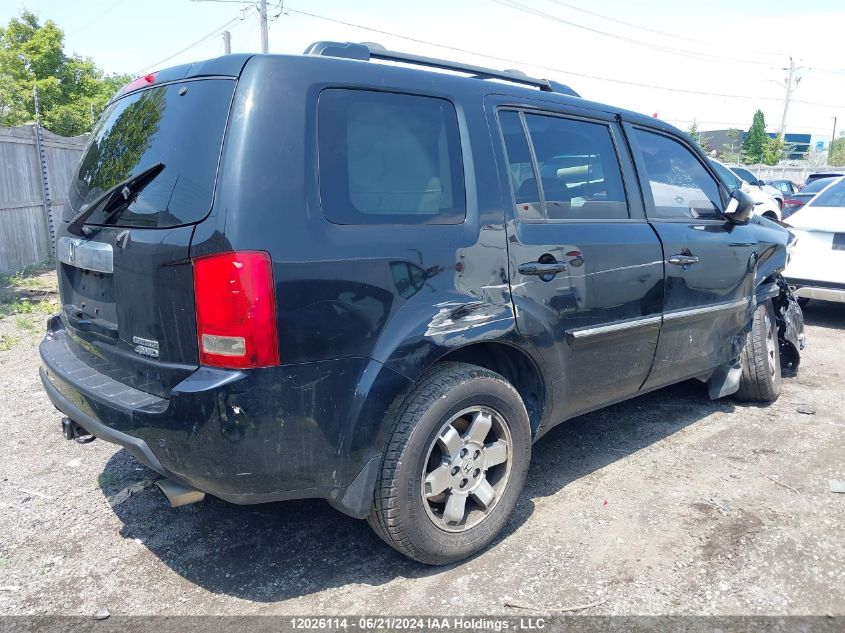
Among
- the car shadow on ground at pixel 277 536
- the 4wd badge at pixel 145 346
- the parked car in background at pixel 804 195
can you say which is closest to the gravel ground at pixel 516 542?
the car shadow on ground at pixel 277 536

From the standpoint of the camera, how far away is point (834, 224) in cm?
691

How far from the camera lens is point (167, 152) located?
2486 millimetres

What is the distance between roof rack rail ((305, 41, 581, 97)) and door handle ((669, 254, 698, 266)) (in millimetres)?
1073

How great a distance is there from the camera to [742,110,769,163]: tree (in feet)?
185

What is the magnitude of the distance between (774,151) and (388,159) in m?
53.9

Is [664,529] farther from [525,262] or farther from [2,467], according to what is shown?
[2,467]

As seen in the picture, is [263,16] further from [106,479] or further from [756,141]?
[756,141]

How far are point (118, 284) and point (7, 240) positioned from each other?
868cm

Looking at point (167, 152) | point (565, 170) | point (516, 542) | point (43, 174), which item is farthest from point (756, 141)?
point (167, 152)

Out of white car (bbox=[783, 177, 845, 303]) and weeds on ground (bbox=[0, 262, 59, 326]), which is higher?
white car (bbox=[783, 177, 845, 303])

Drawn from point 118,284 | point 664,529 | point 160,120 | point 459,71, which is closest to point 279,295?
point 118,284

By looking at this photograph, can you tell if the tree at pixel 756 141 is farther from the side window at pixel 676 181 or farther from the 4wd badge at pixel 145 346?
the 4wd badge at pixel 145 346

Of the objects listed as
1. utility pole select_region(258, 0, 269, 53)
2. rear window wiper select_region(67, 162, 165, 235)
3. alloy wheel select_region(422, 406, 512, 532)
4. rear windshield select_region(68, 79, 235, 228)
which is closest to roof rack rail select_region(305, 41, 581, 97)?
rear windshield select_region(68, 79, 235, 228)

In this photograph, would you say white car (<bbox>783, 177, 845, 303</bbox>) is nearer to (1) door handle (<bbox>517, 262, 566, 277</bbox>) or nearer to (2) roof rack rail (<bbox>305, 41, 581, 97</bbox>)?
(2) roof rack rail (<bbox>305, 41, 581, 97</bbox>)
